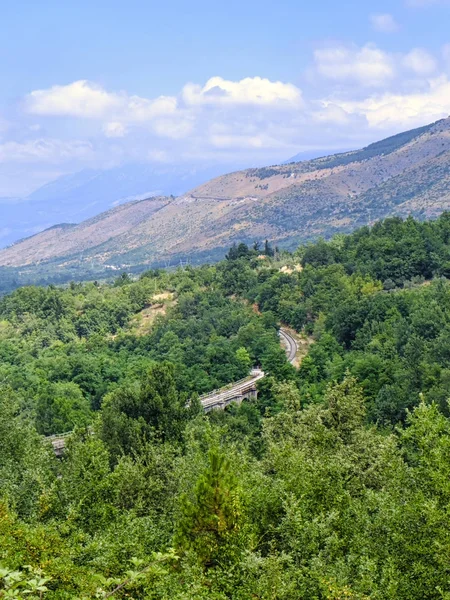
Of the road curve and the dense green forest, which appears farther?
the road curve

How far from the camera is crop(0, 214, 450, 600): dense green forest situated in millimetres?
13070

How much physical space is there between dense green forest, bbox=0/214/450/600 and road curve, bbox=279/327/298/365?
245 cm

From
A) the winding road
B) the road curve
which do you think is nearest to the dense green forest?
the winding road

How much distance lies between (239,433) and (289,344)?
31760 mm

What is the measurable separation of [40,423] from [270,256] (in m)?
66.0

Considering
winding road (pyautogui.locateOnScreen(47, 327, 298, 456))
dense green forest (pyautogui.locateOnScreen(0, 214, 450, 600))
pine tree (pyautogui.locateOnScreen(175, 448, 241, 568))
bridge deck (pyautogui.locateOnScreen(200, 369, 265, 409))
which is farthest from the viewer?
bridge deck (pyautogui.locateOnScreen(200, 369, 265, 409))

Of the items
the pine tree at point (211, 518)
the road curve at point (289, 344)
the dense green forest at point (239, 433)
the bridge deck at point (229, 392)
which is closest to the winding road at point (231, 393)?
the bridge deck at point (229, 392)

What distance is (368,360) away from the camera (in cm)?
4797

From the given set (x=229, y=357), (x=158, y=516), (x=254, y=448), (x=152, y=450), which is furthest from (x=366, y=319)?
(x=158, y=516)

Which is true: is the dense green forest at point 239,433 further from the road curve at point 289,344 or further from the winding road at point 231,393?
the road curve at point 289,344

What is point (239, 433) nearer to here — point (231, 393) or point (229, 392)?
point (231, 393)

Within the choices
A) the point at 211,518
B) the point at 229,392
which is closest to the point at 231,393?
the point at 229,392

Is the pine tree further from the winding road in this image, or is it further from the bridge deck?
the bridge deck

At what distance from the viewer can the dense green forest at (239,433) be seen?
1307 centimetres
